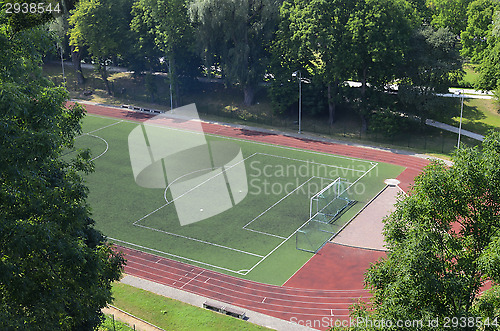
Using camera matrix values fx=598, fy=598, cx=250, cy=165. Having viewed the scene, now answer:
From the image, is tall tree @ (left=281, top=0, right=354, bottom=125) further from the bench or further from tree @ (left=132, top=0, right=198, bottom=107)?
the bench

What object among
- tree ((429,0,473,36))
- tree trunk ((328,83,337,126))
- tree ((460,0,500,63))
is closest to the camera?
tree trunk ((328,83,337,126))

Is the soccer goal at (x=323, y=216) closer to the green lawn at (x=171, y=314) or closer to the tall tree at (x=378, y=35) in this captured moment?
the green lawn at (x=171, y=314)

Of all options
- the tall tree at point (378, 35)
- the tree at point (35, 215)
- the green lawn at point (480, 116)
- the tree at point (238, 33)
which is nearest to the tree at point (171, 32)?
the tree at point (238, 33)

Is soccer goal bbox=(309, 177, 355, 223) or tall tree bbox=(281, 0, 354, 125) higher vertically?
tall tree bbox=(281, 0, 354, 125)

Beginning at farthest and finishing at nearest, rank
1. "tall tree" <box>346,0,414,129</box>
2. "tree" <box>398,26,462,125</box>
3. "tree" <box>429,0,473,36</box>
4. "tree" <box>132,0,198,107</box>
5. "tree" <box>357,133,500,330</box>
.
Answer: "tree" <box>429,0,473,36</box>, "tree" <box>132,0,198,107</box>, "tree" <box>398,26,462,125</box>, "tall tree" <box>346,0,414,129</box>, "tree" <box>357,133,500,330</box>

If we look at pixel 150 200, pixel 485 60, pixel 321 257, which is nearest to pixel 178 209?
pixel 150 200

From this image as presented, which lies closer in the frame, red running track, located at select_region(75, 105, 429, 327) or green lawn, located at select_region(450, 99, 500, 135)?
red running track, located at select_region(75, 105, 429, 327)

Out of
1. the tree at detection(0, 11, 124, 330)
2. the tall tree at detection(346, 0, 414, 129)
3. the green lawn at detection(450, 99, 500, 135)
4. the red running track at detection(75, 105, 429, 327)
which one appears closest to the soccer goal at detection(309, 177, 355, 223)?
the red running track at detection(75, 105, 429, 327)

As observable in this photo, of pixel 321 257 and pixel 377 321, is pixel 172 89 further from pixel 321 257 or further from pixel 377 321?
pixel 377 321
